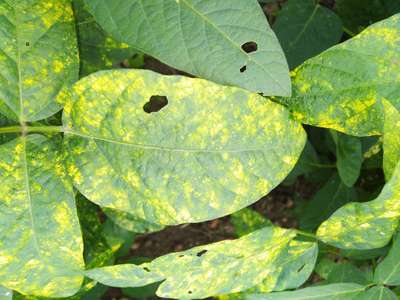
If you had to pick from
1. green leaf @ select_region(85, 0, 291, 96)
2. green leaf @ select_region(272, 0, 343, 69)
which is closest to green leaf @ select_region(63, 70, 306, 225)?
green leaf @ select_region(85, 0, 291, 96)

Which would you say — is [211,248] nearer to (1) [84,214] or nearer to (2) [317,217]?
(1) [84,214]

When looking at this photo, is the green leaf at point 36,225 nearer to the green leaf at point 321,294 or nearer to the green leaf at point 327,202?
the green leaf at point 321,294

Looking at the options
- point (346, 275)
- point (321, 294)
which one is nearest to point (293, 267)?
point (321, 294)

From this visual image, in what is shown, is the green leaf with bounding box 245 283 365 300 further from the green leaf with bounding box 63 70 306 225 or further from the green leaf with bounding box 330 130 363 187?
Answer: the green leaf with bounding box 330 130 363 187

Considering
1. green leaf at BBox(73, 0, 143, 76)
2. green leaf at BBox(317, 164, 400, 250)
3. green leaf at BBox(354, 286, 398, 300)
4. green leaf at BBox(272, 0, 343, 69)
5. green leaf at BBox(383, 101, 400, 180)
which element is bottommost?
green leaf at BBox(354, 286, 398, 300)

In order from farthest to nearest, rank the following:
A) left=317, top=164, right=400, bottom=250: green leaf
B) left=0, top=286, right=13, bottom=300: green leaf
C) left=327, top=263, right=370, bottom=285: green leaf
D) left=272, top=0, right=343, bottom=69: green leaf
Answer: left=272, top=0, right=343, bottom=69: green leaf → left=327, top=263, right=370, bottom=285: green leaf → left=0, top=286, right=13, bottom=300: green leaf → left=317, top=164, right=400, bottom=250: green leaf

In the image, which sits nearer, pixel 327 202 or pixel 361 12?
pixel 361 12

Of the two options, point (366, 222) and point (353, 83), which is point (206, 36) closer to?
point (353, 83)
